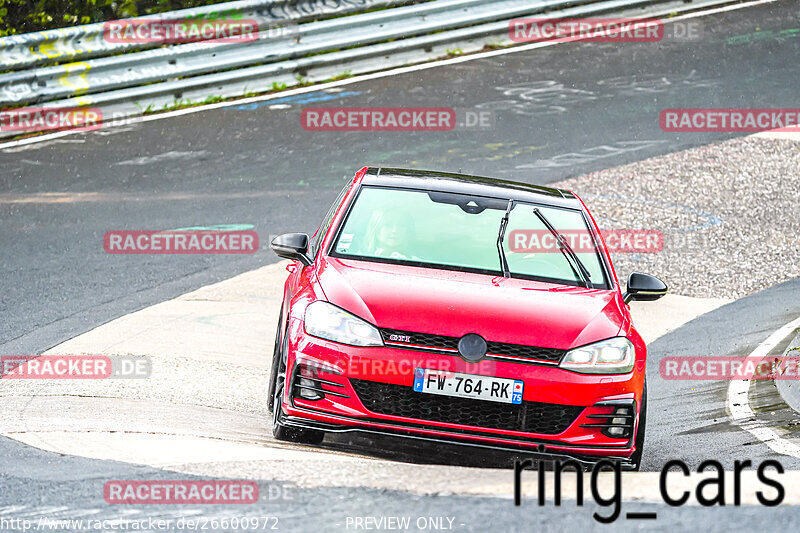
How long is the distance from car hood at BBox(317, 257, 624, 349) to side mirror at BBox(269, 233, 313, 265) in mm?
257

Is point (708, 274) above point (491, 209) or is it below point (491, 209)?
below

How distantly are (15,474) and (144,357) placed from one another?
2787mm

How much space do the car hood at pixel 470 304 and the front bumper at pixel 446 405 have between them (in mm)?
168

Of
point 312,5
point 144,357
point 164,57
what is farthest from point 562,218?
point 312,5

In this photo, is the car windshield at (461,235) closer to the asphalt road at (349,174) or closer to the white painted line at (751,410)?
the asphalt road at (349,174)

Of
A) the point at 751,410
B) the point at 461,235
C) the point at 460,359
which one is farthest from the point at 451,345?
the point at 751,410

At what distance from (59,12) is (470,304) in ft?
38.6

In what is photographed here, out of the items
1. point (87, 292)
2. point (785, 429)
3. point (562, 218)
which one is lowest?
point (785, 429)

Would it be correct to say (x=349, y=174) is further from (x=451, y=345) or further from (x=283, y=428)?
(x=451, y=345)

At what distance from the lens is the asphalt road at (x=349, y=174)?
532 centimetres

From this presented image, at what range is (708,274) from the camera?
1184 cm

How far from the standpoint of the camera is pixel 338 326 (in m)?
6.28

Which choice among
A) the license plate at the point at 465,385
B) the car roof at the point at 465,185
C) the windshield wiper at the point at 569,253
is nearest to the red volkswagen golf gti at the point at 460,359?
the license plate at the point at 465,385

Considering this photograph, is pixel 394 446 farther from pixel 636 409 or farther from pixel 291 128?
pixel 291 128
